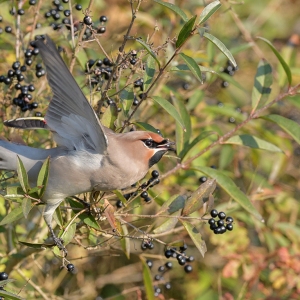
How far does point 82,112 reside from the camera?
3.30 meters

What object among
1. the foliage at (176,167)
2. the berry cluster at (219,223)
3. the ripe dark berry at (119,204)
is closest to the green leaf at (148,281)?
the foliage at (176,167)

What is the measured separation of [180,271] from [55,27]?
2.55 meters

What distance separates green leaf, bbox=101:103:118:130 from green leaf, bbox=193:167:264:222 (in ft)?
2.29

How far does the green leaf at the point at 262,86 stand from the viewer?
161 inches

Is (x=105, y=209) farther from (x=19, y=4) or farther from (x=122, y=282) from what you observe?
(x=122, y=282)

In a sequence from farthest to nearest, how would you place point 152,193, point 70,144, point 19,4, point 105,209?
point 19,4, point 152,193, point 70,144, point 105,209

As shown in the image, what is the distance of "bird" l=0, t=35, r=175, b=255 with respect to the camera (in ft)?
11.0

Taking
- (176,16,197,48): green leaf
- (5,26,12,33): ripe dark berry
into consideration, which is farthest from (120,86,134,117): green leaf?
(5,26,12,33): ripe dark berry

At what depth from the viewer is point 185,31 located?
3.22 meters

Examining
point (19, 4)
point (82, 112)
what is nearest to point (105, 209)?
point (82, 112)

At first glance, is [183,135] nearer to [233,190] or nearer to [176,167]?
[176,167]

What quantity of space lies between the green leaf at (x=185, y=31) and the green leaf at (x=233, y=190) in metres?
0.92

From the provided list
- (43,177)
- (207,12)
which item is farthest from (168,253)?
(207,12)

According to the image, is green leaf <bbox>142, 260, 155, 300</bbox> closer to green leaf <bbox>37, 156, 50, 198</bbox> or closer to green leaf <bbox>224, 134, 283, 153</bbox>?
green leaf <bbox>224, 134, 283, 153</bbox>
